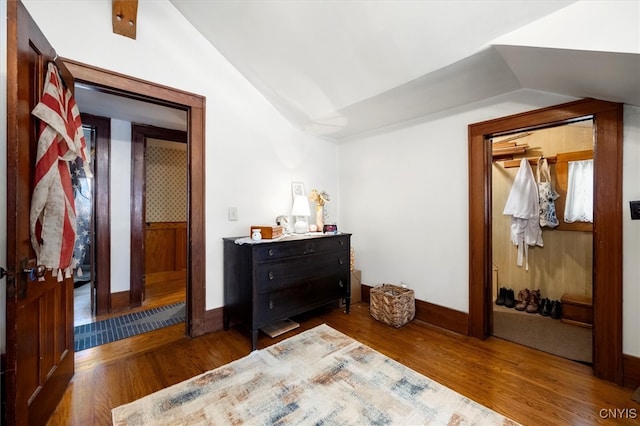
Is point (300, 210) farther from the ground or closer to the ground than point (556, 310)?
farther from the ground

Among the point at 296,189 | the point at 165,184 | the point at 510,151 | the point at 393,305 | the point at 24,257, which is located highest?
the point at 510,151

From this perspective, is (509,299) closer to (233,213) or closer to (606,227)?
(606,227)

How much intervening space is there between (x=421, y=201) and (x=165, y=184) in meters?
4.10

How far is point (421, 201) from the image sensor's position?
279 centimetres

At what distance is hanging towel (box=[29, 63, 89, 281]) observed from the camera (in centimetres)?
129

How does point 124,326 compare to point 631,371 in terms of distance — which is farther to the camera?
point 124,326

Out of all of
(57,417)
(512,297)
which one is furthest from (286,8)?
(512,297)

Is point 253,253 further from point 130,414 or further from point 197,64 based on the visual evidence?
point 197,64

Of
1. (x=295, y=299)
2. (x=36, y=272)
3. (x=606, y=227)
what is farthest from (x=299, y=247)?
(x=606, y=227)

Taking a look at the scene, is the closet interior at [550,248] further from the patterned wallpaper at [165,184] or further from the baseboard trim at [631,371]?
the patterned wallpaper at [165,184]

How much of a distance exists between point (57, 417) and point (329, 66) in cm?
291

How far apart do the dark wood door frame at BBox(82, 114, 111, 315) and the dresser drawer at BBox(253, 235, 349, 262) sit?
2.04 metres

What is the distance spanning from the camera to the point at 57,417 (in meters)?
1.48

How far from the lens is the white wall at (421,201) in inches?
98.0
